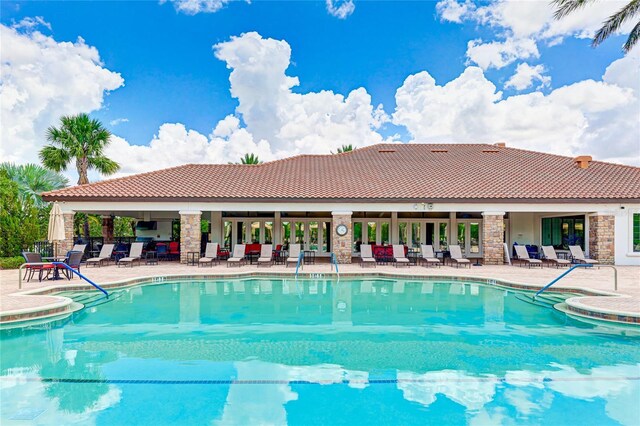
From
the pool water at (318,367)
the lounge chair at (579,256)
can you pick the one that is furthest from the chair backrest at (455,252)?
the pool water at (318,367)

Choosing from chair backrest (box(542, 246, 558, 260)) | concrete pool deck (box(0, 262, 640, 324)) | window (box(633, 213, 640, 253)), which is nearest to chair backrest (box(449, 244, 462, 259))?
concrete pool deck (box(0, 262, 640, 324))

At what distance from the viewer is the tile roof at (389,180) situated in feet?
61.1

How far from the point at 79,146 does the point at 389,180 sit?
1895 cm

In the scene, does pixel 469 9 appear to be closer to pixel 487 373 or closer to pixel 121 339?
pixel 487 373

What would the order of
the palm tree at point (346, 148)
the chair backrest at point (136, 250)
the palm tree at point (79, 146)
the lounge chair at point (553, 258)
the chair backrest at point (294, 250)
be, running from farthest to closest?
the palm tree at point (346, 148) < the palm tree at point (79, 146) < the chair backrest at point (294, 250) < the chair backrest at point (136, 250) < the lounge chair at point (553, 258)

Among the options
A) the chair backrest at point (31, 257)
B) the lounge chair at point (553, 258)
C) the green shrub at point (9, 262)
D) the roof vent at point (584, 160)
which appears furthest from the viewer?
the roof vent at point (584, 160)

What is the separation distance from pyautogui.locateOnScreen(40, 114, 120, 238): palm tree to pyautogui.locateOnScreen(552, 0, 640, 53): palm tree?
25079mm

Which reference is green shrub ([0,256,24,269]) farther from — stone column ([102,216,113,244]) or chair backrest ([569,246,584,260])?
chair backrest ([569,246,584,260])

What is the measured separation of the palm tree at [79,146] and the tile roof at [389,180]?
502 centimetres

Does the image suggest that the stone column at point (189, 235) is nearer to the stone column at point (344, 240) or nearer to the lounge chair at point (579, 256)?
the stone column at point (344, 240)

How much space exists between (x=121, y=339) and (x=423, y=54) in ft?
86.0

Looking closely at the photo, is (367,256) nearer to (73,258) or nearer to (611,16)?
(73,258)

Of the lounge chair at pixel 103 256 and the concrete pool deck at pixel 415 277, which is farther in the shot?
the lounge chair at pixel 103 256

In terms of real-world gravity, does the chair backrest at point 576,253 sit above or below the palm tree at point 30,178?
below
